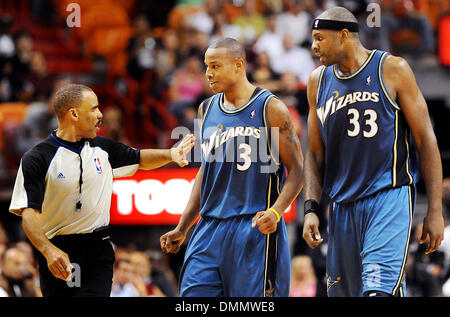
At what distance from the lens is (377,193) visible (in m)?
4.98

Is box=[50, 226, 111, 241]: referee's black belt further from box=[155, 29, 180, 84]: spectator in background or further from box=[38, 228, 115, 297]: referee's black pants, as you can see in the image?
box=[155, 29, 180, 84]: spectator in background

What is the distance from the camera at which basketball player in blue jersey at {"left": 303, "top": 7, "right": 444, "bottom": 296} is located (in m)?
4.84

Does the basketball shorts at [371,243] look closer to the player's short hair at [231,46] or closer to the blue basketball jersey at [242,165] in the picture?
the blue basketball jersey at [242,165]

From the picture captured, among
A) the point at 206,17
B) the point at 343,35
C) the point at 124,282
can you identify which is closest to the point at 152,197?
the point at 124,282

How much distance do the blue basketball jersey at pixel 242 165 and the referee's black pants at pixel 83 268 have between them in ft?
2.44

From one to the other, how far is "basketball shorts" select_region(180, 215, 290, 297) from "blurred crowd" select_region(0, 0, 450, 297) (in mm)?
3909

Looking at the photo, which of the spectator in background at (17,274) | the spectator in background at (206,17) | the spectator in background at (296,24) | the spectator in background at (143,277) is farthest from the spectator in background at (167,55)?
the spectator in background at (17,274)

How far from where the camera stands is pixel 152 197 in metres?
10.3

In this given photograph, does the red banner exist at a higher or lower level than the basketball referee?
higher

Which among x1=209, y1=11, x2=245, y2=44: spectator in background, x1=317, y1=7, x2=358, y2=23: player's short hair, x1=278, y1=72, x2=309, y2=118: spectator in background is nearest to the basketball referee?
x1=317, y1=7, x2=358, y2=23: player's short hair

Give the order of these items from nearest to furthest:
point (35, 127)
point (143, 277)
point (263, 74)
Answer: point (143, 277) < point (35, 127) < point (263, 74)

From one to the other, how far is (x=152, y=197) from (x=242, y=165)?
5217 mm

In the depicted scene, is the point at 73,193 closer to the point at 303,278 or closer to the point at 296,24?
the point at 303,278

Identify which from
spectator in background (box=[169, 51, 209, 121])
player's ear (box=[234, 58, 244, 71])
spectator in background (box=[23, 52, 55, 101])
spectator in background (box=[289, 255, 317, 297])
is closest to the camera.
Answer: player's ear (box=[234, 58, 244, 71])
